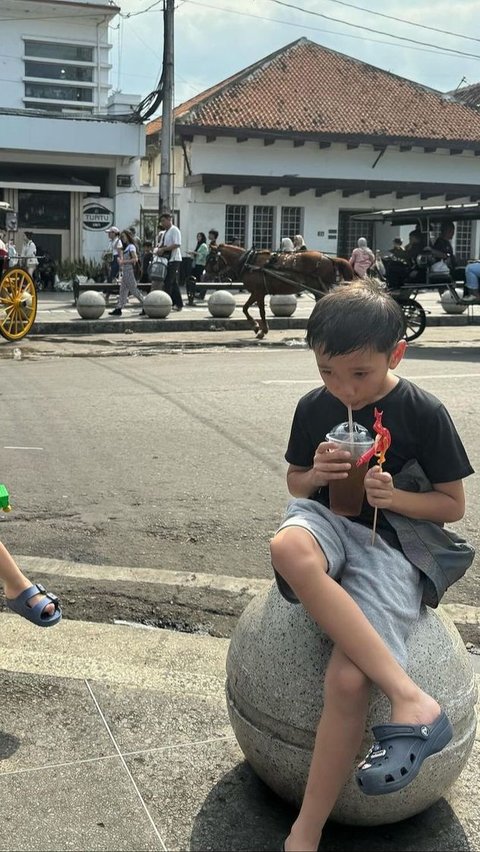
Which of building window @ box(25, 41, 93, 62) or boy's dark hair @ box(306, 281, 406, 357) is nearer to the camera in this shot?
boy's dark hair @ box(306, 281, 406, 357)

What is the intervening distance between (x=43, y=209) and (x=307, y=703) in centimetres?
2770

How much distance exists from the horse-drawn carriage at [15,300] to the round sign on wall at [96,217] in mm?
14209

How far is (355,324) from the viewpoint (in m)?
2.46

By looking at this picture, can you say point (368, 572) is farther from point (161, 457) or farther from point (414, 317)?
point (414, 317)

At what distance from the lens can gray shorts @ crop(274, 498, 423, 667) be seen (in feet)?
7.79

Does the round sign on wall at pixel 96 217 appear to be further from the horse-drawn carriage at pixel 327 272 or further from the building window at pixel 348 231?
the horse-drawn carriage at pixel 327 272

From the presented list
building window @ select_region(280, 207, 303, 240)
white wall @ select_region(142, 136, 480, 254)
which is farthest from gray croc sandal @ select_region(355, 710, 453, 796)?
building window @ select_region(280, 207, 303, 240)

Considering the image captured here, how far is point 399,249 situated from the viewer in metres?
15.2

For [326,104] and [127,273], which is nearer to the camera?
[127,273]

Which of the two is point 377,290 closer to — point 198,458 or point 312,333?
point 312,333

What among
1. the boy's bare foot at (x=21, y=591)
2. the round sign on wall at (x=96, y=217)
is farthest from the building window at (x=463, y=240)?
the boy's bare foot at (x=21, y=591)

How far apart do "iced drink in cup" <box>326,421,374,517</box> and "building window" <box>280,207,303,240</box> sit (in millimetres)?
32171

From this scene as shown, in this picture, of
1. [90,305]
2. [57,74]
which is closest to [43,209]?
[57,74]

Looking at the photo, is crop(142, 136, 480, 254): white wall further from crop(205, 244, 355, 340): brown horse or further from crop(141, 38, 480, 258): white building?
crop(205, 244, 355, 340): brown horse
